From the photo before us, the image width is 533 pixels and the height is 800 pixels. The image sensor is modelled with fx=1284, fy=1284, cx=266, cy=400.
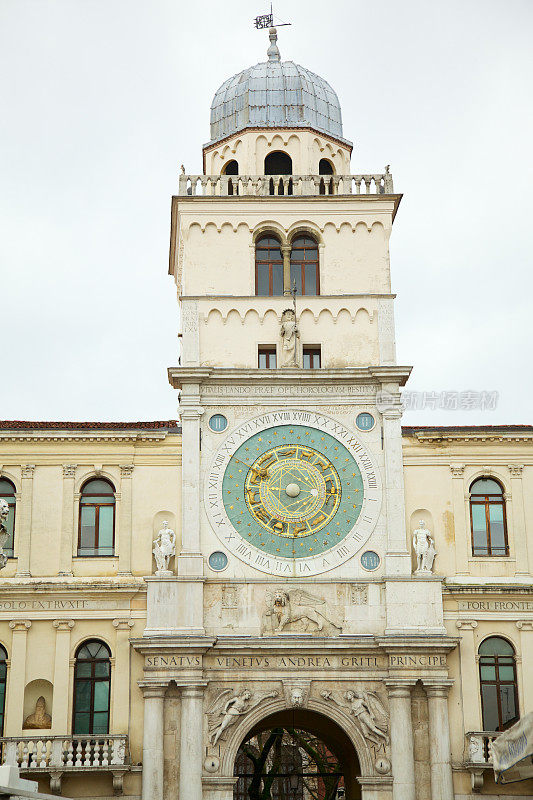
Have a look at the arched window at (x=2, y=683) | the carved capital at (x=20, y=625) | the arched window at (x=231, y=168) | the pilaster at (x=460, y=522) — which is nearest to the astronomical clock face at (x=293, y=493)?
the pilaster at (x=460, y=522)

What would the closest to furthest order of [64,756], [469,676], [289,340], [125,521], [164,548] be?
[64,756] → [469,676] → [164,548] → [125,521] → [289,340]

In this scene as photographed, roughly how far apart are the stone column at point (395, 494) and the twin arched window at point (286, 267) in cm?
413

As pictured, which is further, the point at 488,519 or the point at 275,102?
the point at 275,102

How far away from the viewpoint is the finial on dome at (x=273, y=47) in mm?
37344

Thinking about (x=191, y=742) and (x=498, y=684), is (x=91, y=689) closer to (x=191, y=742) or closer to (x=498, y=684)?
(x=191, y=742)

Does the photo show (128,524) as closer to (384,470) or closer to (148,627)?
(148,627)

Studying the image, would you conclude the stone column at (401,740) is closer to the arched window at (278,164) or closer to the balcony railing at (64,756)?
the balcony railing at (64,756)

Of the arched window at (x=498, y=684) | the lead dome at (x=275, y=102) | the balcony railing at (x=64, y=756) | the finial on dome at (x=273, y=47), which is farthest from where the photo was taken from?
the finial on dome at (x=273, y=47)

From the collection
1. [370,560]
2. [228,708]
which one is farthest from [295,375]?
[228,708]

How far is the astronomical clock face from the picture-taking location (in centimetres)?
3036

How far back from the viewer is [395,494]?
1211 inches

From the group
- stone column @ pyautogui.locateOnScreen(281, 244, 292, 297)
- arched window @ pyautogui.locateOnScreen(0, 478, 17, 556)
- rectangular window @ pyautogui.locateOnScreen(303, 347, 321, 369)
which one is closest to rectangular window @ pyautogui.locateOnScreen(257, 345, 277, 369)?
rectangular window @ pyautogui.locateOnScreen(303, 347, 321, 369)

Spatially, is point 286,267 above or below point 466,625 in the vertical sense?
above

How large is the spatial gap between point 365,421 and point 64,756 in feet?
34.6
